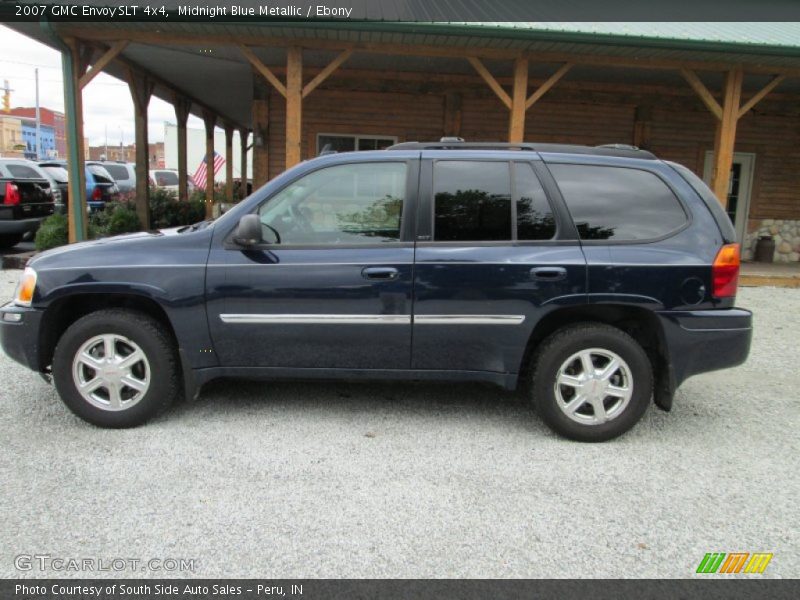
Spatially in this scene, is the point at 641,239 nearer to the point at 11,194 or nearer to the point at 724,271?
the point at 724,271

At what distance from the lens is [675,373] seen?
374 centimetres

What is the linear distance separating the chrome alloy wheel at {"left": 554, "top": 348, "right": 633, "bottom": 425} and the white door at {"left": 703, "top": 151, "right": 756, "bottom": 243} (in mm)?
11026

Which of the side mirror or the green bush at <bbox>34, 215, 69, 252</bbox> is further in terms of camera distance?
the green bush at <bbox>34, 215, 69, 252</bbox>

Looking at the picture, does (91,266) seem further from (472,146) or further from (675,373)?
(675,373)

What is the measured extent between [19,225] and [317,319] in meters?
10.1

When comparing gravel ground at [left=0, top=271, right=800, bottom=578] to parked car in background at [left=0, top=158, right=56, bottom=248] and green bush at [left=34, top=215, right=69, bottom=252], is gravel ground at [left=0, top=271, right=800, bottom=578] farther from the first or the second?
parked car in background at [left=0, top=158, right=56, bottom=248]

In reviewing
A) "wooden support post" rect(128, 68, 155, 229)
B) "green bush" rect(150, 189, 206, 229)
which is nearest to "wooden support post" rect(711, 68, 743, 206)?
"wooden support post" rect(128, 68, 155, 229)

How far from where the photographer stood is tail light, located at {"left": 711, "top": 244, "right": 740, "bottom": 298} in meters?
3.67

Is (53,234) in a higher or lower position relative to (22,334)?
higher

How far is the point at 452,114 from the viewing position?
1233 centimetres

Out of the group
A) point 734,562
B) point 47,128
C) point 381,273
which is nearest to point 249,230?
point 381,273

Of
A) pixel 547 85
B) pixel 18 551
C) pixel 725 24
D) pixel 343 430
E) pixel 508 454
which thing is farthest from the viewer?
pixel 725 24

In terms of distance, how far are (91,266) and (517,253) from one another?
2.59 meters

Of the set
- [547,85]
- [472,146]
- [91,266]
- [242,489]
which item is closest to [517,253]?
[472,146]
